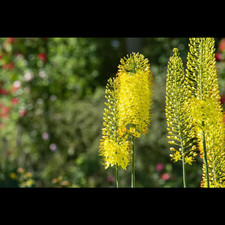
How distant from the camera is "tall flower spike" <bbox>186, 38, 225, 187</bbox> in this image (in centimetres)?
174

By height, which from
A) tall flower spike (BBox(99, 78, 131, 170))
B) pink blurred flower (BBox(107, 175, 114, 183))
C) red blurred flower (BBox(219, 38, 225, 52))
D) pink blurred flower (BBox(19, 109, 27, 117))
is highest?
red blurred flower (BBox(219, 38, 225, 52))

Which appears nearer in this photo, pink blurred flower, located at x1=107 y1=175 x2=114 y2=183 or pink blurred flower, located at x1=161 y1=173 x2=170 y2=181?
pink blurred flower, located at x1=161 y1=173 x2=170 y2=181

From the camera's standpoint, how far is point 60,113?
4168 millimetres

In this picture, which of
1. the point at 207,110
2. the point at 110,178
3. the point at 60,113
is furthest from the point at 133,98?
the point at 60,113

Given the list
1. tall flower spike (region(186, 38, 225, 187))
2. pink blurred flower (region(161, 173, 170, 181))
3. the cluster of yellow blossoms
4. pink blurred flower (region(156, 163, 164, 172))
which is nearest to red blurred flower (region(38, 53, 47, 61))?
pink blurred flower (region(156, 163, 164, 172))

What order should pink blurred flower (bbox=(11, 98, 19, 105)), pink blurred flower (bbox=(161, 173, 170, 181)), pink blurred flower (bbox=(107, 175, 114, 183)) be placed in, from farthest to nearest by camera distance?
pink blurred flower (bbox=(11, 98, 19, 105))
pink blurred flower (bbox=(107, 175, 114, 183))
pink blurred flower (bbox=(161, 173, 170, 181))

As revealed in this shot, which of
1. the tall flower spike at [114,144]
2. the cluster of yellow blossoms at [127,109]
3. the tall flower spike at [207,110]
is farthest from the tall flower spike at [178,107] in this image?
the tall flower spike at [114,144]

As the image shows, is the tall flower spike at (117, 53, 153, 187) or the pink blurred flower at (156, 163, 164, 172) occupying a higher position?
the tall flower spike at (117, 53, 153, 187)

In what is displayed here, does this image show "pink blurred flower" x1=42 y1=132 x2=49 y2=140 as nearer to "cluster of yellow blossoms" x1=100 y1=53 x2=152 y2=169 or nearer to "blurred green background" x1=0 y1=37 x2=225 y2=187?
"blurred green background" x1=0 y1=37 x2=225 y2=187

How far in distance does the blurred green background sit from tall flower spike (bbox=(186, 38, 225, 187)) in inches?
62.7

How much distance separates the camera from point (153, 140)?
3432 mm

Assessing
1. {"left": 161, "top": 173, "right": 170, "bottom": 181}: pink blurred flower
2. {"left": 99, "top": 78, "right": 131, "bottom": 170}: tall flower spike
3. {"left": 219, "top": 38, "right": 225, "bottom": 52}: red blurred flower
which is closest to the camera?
{"left": 99, "top": 78, "right": 131, "bottom": 170}: tall flower spike
